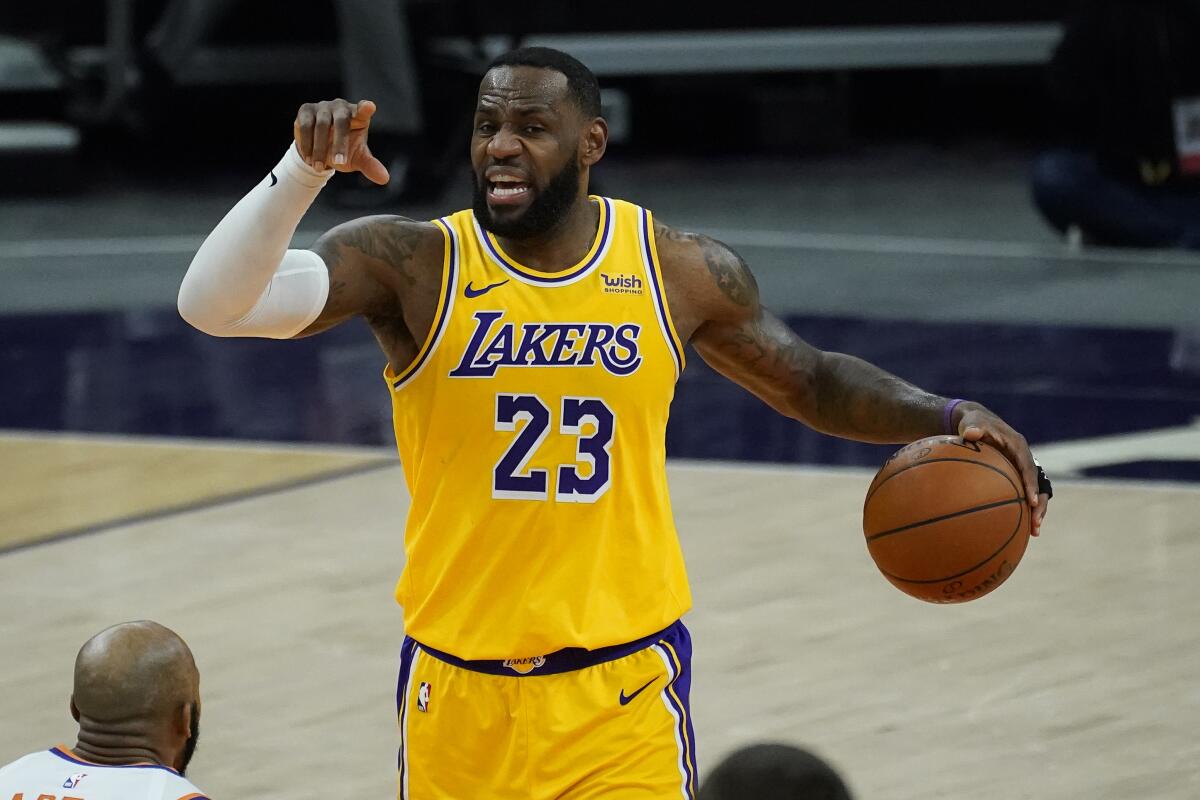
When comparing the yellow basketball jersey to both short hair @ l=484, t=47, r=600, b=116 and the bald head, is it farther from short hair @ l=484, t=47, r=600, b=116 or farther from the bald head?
the bald head

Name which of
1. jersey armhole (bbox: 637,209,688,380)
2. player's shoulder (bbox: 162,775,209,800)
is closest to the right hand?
jersey armhole (bbox: 637,209,688,380)

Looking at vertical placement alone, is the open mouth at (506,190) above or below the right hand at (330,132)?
below

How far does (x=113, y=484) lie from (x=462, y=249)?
5128 mm

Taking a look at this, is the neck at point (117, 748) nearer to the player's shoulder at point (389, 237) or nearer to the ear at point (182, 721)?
the ear at point (182, 721)

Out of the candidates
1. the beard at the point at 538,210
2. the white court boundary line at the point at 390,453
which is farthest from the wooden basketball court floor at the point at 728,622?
the beard at the point at 538,210

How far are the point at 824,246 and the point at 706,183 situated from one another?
111 inches

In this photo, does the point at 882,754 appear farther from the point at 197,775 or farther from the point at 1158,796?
the point at 197,775

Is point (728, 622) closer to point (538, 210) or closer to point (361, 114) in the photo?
point (538, 210)

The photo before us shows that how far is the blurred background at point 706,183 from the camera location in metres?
10.2

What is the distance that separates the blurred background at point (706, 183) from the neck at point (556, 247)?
5183 mm

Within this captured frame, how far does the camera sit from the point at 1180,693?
5988mm

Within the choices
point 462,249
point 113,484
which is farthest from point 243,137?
point 462,249

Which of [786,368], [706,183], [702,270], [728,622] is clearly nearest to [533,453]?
[702,270]

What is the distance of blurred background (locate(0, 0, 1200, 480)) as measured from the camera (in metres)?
10.2
